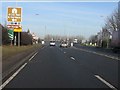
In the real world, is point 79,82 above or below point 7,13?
below

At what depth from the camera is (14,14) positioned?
53.9 m

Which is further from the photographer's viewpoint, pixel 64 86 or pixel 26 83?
pixel 26 83

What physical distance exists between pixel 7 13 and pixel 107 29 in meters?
64.1

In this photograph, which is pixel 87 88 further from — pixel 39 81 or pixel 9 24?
pixel 9 24

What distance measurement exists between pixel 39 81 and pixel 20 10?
41232 millimetres

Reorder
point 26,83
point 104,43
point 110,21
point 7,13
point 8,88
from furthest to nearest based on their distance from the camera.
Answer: point 110,21
point 104,43
point 7,13
point 26,83
point 8,88

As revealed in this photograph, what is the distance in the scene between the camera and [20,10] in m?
53.9

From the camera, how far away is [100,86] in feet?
40.7

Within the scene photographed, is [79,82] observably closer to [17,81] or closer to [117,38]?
[17,81]

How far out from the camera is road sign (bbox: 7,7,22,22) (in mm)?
53531

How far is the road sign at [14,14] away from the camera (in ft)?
176

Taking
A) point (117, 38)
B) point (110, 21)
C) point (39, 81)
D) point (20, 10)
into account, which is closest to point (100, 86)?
point (39, 81)

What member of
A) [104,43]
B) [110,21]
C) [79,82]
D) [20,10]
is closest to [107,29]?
[110,21]

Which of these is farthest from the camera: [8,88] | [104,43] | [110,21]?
[110,21]
